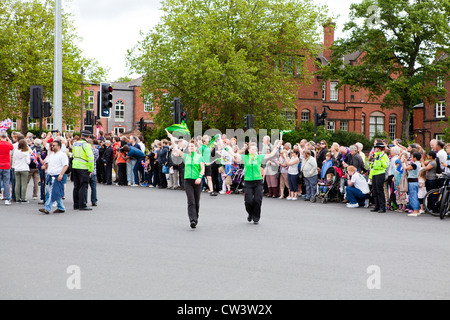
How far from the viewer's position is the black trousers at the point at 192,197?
11688 millimetres

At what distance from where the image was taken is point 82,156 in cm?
1481

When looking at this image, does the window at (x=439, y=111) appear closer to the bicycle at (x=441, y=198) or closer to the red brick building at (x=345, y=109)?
the red brick building at (x=345, y=109)

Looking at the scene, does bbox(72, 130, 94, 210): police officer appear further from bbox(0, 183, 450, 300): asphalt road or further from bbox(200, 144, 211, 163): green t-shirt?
bbox(200, 144, 211, 163): green t-shirt

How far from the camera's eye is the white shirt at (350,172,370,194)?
17016 millimetres

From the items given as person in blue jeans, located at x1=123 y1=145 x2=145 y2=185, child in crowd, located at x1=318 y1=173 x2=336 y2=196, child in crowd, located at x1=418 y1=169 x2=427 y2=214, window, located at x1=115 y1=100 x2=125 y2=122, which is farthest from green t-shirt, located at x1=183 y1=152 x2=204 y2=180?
window, located at x1=115 y1=100 x2=125 y2=122

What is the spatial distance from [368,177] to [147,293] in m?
12.8

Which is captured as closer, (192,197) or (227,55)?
(192,197)

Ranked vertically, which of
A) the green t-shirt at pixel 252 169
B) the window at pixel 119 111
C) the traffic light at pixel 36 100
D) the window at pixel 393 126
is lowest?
the green t-shirt at pixel 252 169

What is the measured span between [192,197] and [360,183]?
7.03 m

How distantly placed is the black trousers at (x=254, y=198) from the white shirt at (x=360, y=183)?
16.8ft

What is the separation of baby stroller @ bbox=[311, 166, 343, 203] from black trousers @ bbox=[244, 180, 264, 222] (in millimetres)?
5737

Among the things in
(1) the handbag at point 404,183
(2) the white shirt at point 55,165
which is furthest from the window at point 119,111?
(1) the handbag at point 404,183

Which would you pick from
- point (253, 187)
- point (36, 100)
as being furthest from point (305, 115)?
point (253, 187)

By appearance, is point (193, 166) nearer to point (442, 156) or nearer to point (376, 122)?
point (442, 156)
